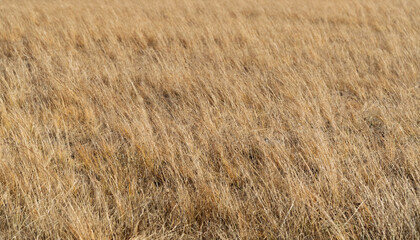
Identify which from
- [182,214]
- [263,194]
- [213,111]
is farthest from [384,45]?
[182,214]

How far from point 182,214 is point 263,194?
48 centimetres

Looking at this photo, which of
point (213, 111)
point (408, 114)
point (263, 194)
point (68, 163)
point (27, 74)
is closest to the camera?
point (263, 194)

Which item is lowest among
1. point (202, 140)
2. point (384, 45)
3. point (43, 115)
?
point (384, 45)

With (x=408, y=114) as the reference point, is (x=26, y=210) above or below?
above

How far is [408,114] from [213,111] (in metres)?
1.65

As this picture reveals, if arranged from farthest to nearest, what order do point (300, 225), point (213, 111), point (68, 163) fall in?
point (213, 111)
point (68, 163)
point (300, 225)

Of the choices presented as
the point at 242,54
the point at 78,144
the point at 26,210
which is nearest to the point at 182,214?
the point at 26,210

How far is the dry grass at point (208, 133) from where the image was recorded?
6.70ft

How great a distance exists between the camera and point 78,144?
296 centimetres

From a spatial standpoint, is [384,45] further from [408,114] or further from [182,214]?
[182,214]

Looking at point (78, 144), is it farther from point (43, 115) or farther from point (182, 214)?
point (182, 214)

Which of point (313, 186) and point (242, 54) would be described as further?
point (242, 54)

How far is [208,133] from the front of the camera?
3.09 m

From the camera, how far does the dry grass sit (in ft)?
6.70
